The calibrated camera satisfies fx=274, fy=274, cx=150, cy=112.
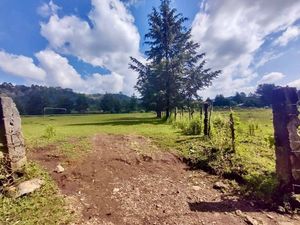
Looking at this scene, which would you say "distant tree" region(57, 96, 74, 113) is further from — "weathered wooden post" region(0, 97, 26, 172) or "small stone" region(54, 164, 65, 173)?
"weathered wooden post" region(0, 97, 26, 172)

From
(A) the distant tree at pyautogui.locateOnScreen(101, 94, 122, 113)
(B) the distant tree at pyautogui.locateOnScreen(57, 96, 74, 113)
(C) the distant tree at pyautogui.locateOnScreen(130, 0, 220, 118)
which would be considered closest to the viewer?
(C) the distant tree at pyautogui.locateOnScreen(130, 0, 220, 118)

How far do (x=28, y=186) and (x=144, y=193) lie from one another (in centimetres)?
229

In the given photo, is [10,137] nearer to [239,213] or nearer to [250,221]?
[239,213]

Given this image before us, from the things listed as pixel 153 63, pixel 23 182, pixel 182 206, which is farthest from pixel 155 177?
pixel 153 63

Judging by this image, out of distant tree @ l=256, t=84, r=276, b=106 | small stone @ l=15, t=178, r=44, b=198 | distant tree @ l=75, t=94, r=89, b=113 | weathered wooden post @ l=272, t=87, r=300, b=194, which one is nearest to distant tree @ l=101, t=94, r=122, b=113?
distant tree @ l=75, t=94, r=89, b=113

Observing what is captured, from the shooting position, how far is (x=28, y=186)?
209 inches

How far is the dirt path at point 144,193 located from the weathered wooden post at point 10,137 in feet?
3.04

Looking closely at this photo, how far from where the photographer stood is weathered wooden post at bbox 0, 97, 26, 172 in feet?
18.4

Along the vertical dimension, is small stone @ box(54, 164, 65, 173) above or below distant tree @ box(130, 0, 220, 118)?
below

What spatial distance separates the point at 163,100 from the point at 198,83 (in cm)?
414

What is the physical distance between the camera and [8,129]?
225 inches

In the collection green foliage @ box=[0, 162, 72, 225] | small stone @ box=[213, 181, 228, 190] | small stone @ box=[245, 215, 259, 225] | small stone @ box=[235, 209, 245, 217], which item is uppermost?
green foliage @ box=[0, 162, 72, 225]

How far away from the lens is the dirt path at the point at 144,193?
15.1ft

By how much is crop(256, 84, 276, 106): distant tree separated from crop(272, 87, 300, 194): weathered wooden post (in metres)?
0.11
